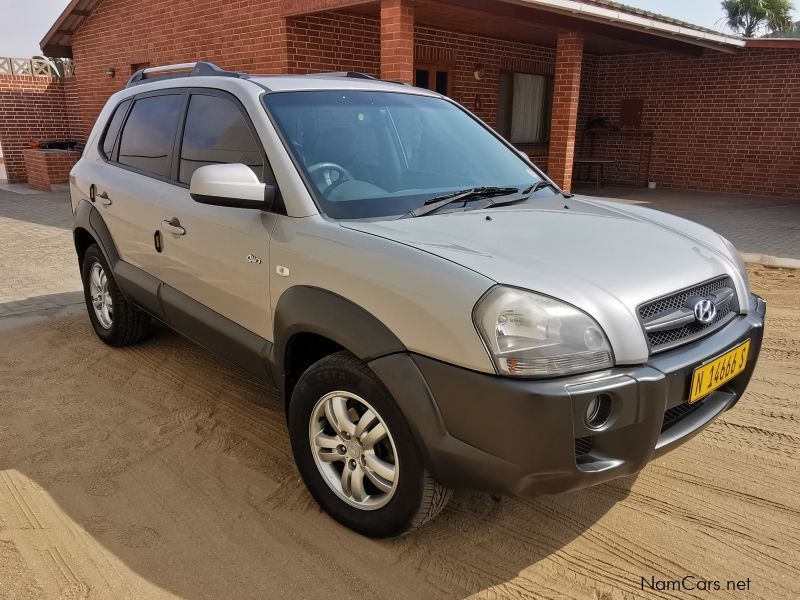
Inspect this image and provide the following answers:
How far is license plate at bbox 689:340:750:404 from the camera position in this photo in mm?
2281

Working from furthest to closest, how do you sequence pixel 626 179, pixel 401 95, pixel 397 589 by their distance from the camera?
pixel 626 179
pixel 401 95
pixel 397 589

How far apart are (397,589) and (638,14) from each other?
1009 cm

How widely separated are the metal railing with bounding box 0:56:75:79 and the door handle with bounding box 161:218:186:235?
13.9m

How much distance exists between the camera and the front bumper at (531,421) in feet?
6.53

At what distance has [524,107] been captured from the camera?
521 inches

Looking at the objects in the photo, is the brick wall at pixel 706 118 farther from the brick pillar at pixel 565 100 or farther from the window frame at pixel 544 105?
the brick pillar at pixel 565 100

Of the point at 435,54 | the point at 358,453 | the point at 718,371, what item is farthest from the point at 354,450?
the point at 435,54

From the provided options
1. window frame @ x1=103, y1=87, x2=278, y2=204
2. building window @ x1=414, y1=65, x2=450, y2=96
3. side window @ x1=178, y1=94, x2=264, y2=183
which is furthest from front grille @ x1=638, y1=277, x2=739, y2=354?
building window @ x1=414, y1=65, x2=450, y2=96

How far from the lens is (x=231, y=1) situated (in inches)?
383

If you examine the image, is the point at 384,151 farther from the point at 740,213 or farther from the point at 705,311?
the point at 740,213

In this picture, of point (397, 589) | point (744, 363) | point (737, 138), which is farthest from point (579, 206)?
point (737, 138)

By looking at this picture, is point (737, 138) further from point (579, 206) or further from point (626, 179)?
point (579, 206)

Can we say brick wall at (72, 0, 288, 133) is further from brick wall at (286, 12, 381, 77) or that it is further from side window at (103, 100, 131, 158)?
side window at (103, 100, 131, 158)

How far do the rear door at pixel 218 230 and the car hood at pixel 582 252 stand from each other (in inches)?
23.0
